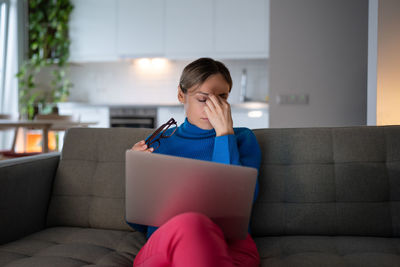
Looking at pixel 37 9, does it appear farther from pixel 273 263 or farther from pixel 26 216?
pixel 273 263

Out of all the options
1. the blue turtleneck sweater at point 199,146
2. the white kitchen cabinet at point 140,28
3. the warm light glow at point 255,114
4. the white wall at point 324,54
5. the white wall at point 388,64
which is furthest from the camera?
the white kitchen cabinet at point 140,28

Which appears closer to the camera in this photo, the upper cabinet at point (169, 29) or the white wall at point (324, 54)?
the white wall at point (324, 54)

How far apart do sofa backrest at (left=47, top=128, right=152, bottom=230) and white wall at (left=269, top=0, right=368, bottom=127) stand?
6.02 ft

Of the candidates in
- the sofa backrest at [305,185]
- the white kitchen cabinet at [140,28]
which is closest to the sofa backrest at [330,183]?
the sofa backrest at [305,185]

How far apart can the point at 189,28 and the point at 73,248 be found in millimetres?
4204

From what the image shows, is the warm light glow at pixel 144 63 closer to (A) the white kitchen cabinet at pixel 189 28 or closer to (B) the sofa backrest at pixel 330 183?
(A) the white kitchen cabinet at pixel 189 28

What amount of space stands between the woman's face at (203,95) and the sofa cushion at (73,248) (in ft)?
1.65

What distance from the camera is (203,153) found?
123 centimetres

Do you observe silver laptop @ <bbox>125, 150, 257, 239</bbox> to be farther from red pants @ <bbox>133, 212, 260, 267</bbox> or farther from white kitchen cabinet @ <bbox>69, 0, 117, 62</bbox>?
white kitchen cabinet @ <bbox>69, 0, 117, 62</bbox>

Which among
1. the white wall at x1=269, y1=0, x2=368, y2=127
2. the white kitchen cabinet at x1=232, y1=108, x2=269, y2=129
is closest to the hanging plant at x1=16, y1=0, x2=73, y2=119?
the white kitchen cabinet at x1=232, y1=108, x2=269, y2=129

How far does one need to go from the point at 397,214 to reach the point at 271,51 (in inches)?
75.9

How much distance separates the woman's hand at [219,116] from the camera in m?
1.15

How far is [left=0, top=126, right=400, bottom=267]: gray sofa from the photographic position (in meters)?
1.24

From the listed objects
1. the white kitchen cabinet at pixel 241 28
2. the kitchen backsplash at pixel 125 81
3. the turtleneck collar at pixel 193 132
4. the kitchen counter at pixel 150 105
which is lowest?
the turtleneck collar at pixel 193 132
